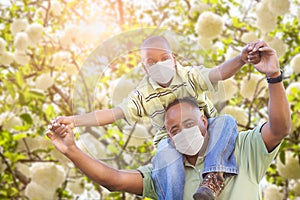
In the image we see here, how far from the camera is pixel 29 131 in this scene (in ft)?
10.9

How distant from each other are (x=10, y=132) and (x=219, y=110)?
208cm

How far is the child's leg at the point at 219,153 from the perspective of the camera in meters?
1.28

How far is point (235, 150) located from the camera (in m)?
1.42

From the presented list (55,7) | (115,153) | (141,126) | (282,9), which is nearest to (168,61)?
(141,126)

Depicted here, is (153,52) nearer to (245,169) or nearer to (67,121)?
(67,121)

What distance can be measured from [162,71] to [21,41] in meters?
2.16

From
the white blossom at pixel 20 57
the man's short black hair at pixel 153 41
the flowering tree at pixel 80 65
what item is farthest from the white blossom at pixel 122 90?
the white blossom at pixel 20 57

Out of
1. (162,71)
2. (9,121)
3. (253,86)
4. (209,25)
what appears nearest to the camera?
(162,71)

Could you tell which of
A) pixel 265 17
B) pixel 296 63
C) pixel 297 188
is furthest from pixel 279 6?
pixel 297 188

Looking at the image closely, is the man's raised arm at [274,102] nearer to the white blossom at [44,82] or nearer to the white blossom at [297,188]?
the white blossom at [297,188]

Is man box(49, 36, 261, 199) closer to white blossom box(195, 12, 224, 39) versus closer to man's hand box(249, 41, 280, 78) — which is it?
man's hand box(249, 41, 280, 78)

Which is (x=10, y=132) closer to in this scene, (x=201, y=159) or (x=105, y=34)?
(x=105, y=34)

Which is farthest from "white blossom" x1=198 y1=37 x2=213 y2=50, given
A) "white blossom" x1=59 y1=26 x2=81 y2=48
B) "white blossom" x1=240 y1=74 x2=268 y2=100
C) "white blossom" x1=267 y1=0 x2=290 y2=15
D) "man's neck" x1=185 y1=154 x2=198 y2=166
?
"man's neck" x1=185 y1=154 x2=198 y2=166

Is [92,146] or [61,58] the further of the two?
[61,58]
